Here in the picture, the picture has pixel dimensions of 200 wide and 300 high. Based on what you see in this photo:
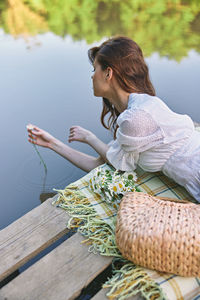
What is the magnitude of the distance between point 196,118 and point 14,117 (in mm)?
1394

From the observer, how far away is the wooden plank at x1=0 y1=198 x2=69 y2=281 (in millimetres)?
1282

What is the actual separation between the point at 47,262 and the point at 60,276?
0.09 meters

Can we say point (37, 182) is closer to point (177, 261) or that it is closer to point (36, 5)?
point (177, 261)

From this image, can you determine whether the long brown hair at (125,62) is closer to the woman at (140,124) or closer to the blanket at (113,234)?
the woman at (140,124)

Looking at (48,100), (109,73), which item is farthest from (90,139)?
(48,100)

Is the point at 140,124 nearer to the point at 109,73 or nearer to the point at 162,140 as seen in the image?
the point at 162,140

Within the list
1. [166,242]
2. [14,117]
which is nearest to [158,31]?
[14,117]

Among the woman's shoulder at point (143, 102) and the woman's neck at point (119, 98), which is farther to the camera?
the woman's neck at point (119, 98)

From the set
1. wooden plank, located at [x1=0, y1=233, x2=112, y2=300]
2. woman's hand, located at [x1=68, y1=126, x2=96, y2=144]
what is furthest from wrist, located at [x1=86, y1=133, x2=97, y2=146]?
wooden plank, located at [x1=0, y1=233, x2=112, y2=300]

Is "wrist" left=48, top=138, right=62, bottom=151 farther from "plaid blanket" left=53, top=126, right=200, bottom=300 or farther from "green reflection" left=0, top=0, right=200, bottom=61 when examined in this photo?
"green reflection" left=0, top=0, right=200, bottom=61

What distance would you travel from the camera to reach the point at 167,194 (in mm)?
1537

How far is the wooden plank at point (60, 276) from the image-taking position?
1142 mm

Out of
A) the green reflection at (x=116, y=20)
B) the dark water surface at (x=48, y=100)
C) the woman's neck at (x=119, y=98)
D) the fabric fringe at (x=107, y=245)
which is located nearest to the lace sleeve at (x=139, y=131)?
the woman's neck at (x=119, y=98)

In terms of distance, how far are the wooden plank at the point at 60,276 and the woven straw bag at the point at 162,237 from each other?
0.47 feet
